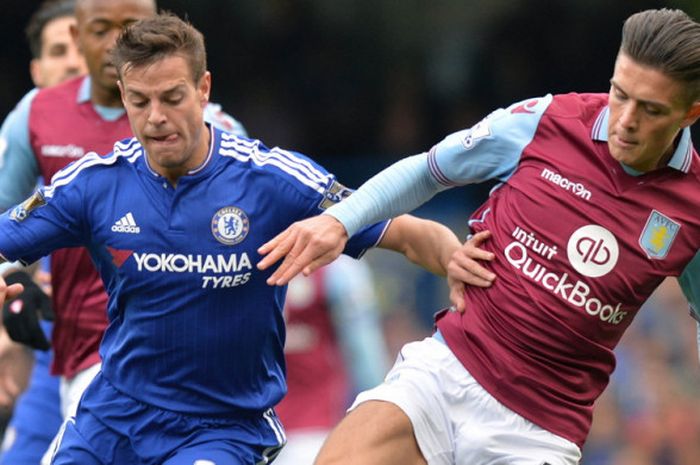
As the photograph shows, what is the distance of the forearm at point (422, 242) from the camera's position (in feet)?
18.6

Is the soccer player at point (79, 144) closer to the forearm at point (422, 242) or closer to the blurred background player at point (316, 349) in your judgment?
the forearm at point (422, 242)

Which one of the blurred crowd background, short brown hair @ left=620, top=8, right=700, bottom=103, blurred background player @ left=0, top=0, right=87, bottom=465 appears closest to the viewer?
short brown hair @ left=620, top=8, right=700, bottom=103

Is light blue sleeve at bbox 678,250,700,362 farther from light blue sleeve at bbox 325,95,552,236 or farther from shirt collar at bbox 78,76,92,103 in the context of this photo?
shirt collar at bbox 78,76,92,103

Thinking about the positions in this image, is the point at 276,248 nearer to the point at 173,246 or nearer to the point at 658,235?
the point at 173,246

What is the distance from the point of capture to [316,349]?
330 inches

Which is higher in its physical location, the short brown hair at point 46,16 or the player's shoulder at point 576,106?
the player's shoulder at point 576,106

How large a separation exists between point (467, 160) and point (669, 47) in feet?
2.51

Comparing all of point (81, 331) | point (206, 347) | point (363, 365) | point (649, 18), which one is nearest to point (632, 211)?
point (649, 18)

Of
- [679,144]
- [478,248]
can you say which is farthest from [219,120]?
[679,144]

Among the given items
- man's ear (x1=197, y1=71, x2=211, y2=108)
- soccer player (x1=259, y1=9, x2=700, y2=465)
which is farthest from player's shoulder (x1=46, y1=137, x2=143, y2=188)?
soccer player (x1=259, y1=9, x2=700, y2=465)

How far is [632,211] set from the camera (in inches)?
211

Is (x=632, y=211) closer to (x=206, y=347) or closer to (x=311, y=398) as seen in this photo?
(x=206, y=347)

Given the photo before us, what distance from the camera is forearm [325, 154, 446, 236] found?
527 centimetres

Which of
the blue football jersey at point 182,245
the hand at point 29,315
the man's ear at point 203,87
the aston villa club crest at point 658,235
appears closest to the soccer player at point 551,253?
the aston villa club crest at point 658,235
